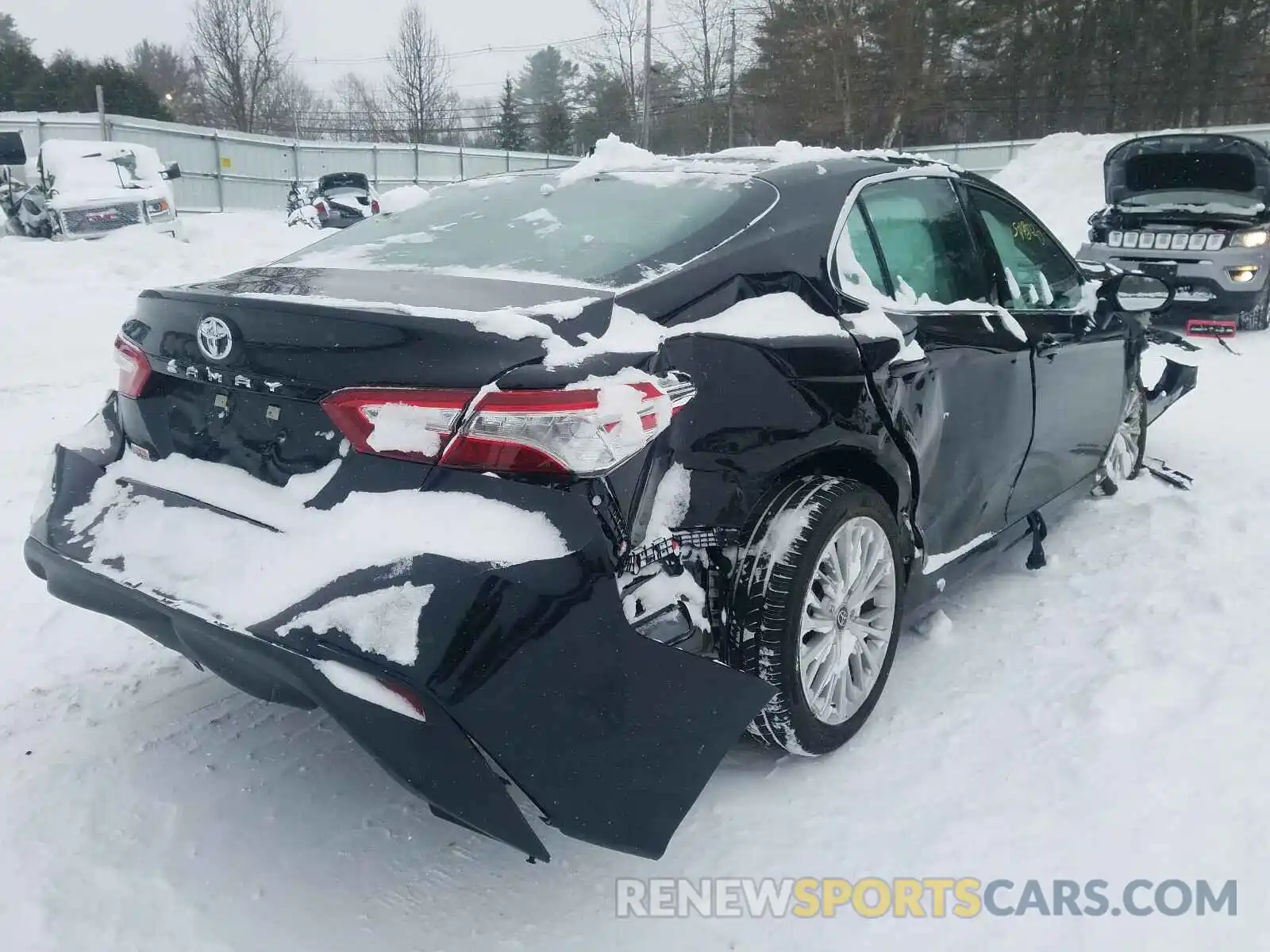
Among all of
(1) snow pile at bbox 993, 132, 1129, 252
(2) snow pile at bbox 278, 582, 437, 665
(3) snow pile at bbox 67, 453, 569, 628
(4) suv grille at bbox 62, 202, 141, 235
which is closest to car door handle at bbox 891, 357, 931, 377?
(3) snow pile at bbox 67, 453, 569, 628

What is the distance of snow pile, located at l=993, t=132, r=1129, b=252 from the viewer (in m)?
17.2

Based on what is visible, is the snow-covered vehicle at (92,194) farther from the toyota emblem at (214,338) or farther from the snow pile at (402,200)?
the toyota emblem at (214,338)

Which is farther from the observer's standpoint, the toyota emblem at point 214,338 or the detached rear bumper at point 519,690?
the toyota emblem at point 214,338

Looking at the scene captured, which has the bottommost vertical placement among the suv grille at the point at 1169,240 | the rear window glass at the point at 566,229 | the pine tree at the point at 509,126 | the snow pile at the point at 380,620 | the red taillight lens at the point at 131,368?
the snow pile at the point at 380,620

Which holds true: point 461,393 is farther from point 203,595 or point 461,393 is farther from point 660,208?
point 660,208

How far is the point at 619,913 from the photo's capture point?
2.17 meters

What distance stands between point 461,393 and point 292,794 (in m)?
1.25

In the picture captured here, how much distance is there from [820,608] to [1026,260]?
1.86 m

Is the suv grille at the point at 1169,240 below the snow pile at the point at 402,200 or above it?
below

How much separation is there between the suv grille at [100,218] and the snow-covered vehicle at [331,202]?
16.6 ft

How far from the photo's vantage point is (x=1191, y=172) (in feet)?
32.1

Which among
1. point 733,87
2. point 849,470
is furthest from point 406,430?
point 733,87

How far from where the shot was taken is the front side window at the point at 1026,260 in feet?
11.3

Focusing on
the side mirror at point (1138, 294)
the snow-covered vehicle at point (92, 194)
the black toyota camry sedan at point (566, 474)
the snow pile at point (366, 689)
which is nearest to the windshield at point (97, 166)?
the snow-covered vehicle at point (92, 194)
